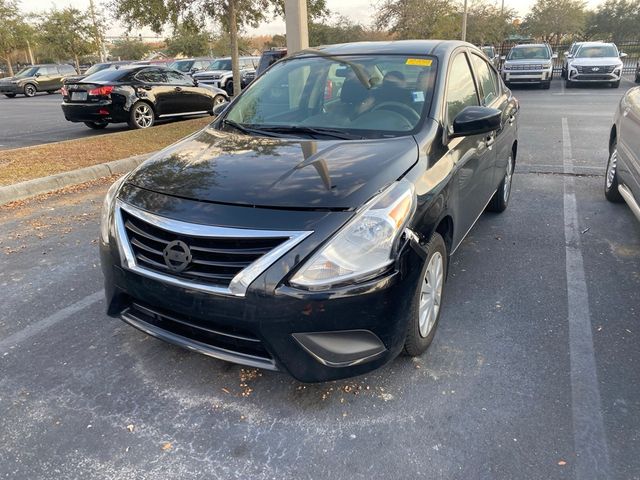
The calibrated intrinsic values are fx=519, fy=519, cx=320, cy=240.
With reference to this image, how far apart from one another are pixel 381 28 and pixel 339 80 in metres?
31.9

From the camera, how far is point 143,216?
2547 mm

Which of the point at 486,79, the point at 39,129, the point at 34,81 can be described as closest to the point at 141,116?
the point at 39,129

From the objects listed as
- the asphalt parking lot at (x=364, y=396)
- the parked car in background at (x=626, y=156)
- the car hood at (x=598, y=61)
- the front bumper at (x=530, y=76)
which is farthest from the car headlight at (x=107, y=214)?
the car hood at (x=598, y=61)

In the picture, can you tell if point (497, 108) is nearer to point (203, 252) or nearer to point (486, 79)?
point (486, 79)

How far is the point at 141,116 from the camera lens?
1181 cm

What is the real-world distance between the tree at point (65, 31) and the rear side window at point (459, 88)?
4066cm

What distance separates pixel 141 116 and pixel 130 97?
501 mm

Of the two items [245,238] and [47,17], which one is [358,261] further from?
[47,17]

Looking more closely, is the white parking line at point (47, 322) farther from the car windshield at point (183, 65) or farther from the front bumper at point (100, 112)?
the car windshield at point (183, 65)

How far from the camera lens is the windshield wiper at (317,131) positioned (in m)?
3.19

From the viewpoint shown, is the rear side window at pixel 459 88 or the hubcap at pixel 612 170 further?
the hubcap at pixel 612 170

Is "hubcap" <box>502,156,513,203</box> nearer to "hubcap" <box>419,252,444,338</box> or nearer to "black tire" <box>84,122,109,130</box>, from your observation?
"hubcap" <box>419,252,444,338</box>

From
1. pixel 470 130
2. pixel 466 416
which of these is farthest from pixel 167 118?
pixel 466 416

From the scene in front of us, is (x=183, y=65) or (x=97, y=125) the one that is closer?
(x=97, y=125)
